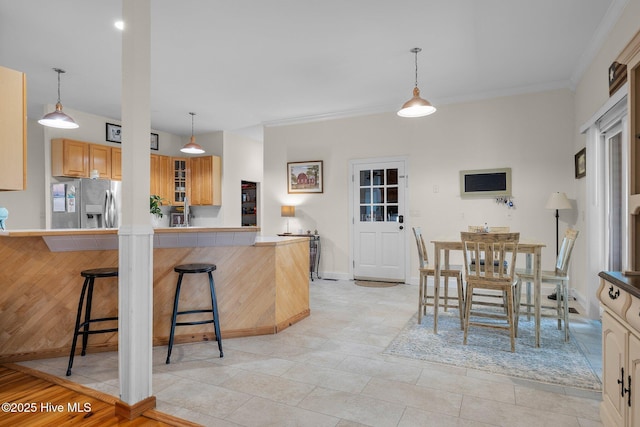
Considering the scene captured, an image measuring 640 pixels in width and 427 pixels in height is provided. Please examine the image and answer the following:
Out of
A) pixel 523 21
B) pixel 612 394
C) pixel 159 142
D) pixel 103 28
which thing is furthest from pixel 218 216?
pixel 612 394

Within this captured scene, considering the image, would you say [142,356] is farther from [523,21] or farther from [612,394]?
[523,21]

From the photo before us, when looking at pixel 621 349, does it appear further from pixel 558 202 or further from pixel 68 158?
pixel 68 158

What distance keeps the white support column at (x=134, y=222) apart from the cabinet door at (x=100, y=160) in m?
4.57

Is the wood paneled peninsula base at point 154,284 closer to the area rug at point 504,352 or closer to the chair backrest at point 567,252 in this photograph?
the area rug at point 504,352

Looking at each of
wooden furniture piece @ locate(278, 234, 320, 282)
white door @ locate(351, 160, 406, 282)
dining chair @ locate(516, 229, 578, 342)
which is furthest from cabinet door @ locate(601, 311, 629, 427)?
wooden furniture piece @ locate(278, 234, 320, 282)

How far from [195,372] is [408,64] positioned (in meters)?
3.81

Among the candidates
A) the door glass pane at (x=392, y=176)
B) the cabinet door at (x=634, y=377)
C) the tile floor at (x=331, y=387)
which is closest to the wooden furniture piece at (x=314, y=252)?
the door glass pane at (x=392, y=176)

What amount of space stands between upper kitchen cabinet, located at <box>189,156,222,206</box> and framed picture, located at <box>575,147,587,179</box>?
6.03 metres

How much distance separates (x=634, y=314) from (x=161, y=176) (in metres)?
7.17

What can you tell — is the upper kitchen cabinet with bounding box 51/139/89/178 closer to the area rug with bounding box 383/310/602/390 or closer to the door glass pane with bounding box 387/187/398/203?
the door glass pane with bounding box 387/187/398/203

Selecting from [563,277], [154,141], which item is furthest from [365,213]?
[154,141]

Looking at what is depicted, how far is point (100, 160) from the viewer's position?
236 inches

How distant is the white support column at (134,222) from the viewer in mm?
2023

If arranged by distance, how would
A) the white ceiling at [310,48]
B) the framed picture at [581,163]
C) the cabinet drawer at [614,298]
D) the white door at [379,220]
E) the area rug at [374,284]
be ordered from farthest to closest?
1. the white door at [379,220]
2. the area rug at [374,284]
3. the framed picture at [581,163]
4. the white ceiling at [310,48]
5. the cabinet drawer at [614,298]
